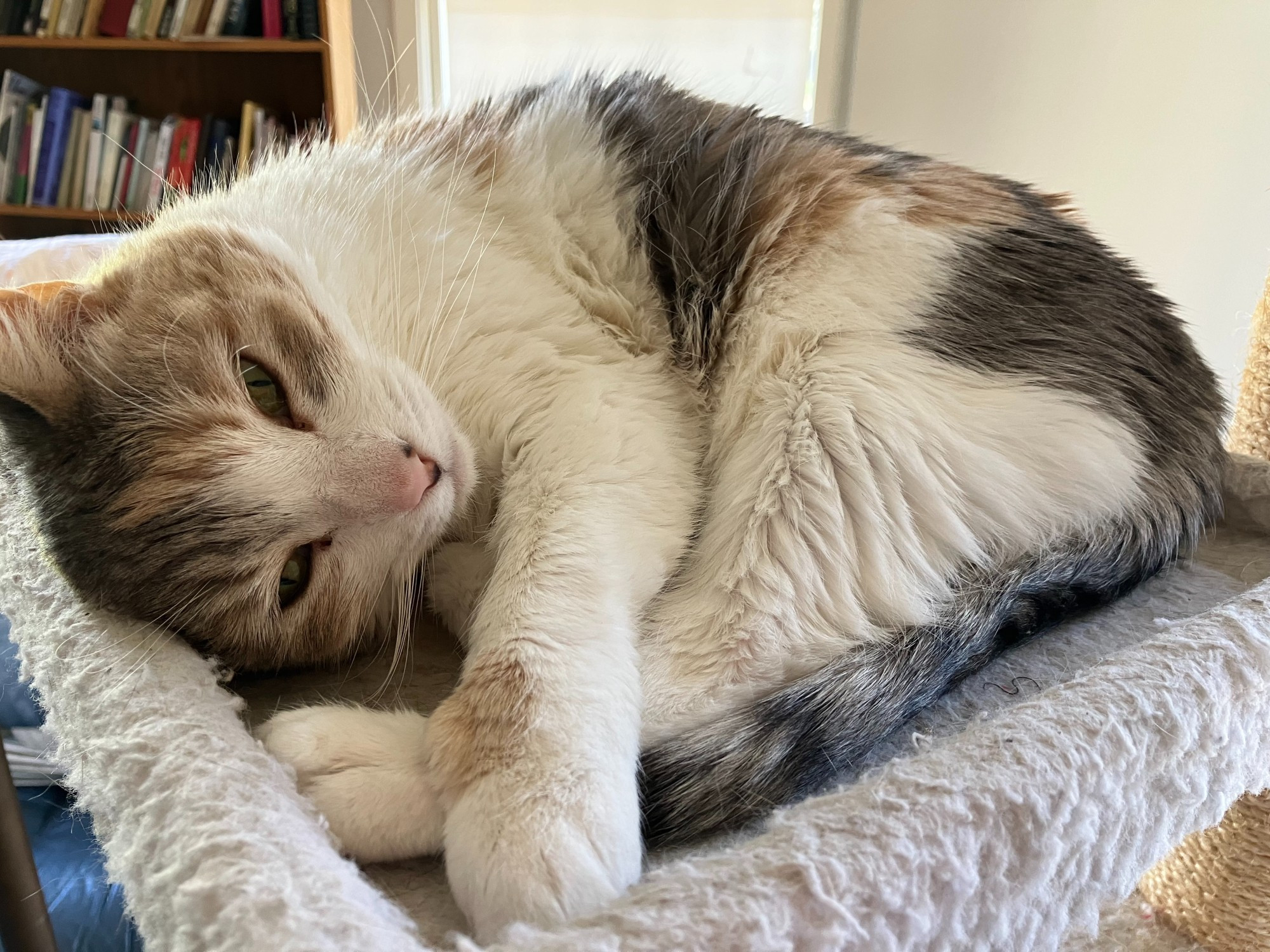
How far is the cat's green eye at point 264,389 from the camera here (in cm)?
93

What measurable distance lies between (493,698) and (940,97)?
2.95 meters

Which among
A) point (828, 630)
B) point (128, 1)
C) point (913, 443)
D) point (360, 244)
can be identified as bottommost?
point (828, 630)

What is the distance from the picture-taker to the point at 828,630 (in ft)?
2.88

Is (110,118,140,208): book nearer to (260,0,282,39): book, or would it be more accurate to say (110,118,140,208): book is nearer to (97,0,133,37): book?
(97,0,133,37): book

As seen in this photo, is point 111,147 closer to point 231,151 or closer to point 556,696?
point 231,151

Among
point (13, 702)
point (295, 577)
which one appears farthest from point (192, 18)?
point (295, 577)

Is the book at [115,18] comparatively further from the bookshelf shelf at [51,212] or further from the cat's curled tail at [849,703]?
the cat's curled tail at [849,703]

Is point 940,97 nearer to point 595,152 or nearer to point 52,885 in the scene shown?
point 595,152

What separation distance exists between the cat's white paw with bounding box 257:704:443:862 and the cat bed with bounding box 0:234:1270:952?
0.03 metres

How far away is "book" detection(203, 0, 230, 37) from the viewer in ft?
9.86

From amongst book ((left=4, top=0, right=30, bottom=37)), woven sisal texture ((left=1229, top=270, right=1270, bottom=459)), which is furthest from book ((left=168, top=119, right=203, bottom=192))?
woven sisal texture ((left=1229, top=270, right=1270, bottom=459))

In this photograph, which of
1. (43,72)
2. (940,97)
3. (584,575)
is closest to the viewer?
(584,575)

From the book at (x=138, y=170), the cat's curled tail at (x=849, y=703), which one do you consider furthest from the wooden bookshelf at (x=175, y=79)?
the cat's curled tail at (x=849, y=703)

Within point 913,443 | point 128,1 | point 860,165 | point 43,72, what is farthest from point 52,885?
point 43,72
